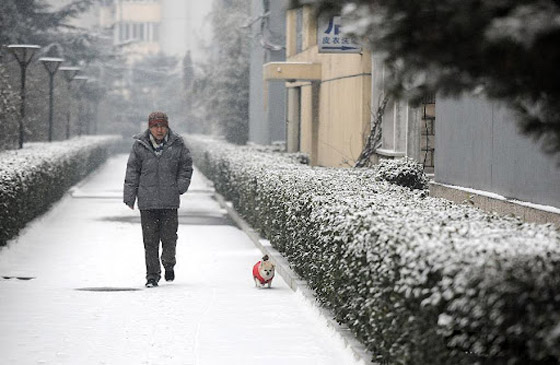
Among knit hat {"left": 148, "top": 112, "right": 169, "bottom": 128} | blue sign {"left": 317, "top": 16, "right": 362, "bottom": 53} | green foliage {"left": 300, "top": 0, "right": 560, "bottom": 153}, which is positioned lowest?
knit hat {"left": 148, "top": 112, "right": 169, "bottom": 128}

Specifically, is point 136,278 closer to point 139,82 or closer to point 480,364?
point 480,364

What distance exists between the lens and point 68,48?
51250 mm

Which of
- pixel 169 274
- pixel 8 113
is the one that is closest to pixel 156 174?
pixel 169 274

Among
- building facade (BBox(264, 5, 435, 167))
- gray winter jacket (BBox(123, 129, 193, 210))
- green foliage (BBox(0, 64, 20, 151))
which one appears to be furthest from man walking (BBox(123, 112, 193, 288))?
green foliage (BBox(0, 64, 20, 151))

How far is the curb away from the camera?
319 inches

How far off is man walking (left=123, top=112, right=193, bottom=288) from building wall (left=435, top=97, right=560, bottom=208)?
123 inches

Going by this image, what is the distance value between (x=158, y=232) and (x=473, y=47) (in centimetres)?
888

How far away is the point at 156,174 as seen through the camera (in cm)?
1270

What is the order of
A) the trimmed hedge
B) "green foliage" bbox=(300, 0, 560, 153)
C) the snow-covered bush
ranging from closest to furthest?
"green foliage" bbox=(300, 0, 560, 153), the trimmed hedge, the snow-covered bush

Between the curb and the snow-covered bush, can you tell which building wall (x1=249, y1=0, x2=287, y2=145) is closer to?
the curb

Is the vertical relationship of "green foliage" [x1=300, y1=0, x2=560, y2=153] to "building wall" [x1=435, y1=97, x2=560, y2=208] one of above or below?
above

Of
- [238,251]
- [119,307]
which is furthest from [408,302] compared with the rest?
[238,251]

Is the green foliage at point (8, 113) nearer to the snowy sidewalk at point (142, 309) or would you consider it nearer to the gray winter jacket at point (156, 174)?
the snowy sidewalk at point (142, 309)

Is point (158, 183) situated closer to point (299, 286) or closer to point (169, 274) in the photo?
point (169, 274)
